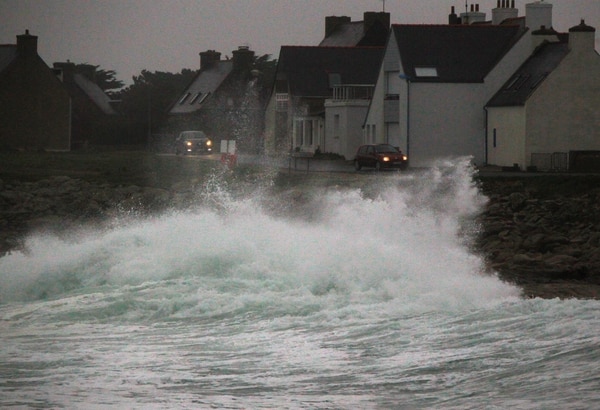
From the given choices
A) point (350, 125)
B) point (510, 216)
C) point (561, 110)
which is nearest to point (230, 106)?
point (350, 125)

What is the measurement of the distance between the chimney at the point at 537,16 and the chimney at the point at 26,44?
128 feet

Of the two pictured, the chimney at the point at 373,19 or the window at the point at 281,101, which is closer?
the window at the point at 281,101

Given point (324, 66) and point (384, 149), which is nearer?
point (384, 149)

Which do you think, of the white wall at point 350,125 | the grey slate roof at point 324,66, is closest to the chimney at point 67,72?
the grey slate roof at point 324,66

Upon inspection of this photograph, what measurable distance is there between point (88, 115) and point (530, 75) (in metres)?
53.8

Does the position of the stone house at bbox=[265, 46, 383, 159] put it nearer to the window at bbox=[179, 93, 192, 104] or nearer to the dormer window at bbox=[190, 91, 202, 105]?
the dormer window at bbox=[190, 91, 202, 105]

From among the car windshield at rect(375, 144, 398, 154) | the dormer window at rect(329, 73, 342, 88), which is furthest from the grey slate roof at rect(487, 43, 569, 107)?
the dormer window at rect(329, 73, 342, 88)

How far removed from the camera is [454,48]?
52781 mm

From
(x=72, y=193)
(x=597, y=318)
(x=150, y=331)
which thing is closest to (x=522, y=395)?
(x=597, y=318)

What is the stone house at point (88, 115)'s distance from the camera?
3637 inches

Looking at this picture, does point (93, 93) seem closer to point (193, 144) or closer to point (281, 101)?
point (281, 101)

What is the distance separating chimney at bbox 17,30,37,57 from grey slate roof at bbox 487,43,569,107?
38.7 metres

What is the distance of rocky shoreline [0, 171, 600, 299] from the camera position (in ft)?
81.4

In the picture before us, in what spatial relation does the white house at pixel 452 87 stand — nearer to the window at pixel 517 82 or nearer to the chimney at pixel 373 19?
the window at pixel 517 82
